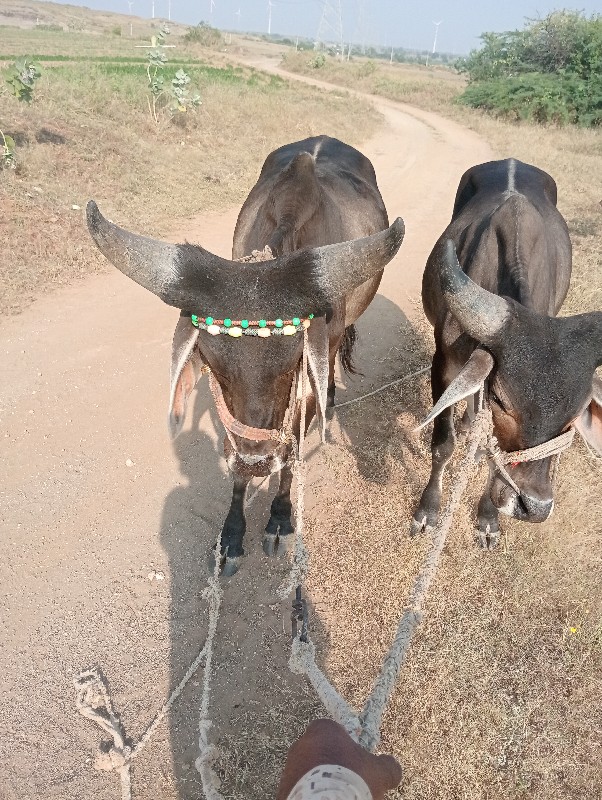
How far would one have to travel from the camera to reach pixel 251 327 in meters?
2.83

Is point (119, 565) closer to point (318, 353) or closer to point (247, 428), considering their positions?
point (247, 428)

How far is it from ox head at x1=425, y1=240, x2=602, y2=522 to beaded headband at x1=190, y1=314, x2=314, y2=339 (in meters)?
0.76

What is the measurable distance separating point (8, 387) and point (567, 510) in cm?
491

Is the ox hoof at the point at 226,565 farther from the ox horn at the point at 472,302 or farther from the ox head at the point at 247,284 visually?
the ox horn at the point at 472,302

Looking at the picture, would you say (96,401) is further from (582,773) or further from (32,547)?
(582,773)

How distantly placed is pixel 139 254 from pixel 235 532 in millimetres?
2127

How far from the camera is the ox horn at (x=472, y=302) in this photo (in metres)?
2.88

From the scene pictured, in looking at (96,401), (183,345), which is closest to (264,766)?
(183,345)

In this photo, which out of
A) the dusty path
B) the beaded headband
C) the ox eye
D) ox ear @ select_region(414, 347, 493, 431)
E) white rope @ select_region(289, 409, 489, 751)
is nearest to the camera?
white rope @ select_region(289, 409, 489, 751)

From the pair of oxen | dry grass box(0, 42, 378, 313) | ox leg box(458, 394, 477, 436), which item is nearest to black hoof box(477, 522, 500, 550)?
ox leg box(458, 394, 477, 436)

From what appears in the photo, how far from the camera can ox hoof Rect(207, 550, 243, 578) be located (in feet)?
A: 13.6

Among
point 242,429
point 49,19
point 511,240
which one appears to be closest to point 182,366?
point 242,429

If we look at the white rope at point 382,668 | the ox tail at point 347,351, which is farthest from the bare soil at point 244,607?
the white rope at point 382,668

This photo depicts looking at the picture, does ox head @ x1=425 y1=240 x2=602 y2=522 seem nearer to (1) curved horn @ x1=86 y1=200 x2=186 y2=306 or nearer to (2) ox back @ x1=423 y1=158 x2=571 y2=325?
(2) ox back @ x1=423 y1=158 x2=571 y2=325
